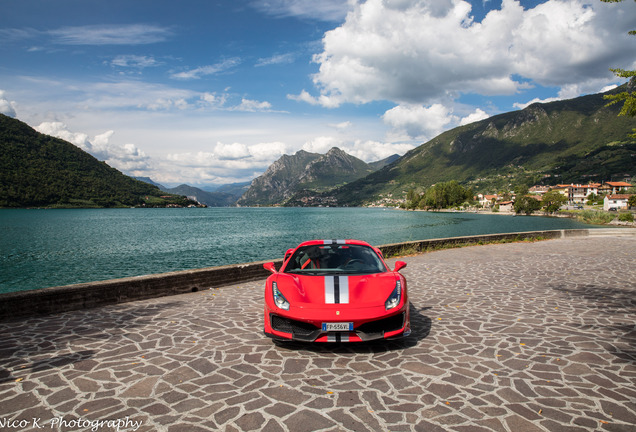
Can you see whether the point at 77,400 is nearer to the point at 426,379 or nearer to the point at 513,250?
the point at 426,379

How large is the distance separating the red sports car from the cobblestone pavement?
1.19 ft

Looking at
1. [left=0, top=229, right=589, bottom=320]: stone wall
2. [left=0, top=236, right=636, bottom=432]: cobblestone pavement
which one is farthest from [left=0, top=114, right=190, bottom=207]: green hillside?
[left=0, top=236, right=636, bottom=432]: cobblestone pavement

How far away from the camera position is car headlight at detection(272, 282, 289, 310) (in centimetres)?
450

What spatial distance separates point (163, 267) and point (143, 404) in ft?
77.7

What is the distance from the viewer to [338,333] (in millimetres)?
4270

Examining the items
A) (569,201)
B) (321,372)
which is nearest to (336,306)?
(321,372)

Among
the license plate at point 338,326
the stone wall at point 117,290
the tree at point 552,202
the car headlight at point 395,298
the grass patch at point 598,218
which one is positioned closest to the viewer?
the license plate at point 338,326

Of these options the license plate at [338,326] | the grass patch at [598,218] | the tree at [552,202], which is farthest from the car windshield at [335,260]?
the tree at [552,202]

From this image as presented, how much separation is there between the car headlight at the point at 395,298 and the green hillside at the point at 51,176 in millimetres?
163554

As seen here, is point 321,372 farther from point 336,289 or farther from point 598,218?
point 598,218

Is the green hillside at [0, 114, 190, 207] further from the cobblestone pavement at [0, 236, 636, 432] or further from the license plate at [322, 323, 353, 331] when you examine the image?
the license plate at [322, 323, 353, 331]

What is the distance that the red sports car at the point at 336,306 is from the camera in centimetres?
427

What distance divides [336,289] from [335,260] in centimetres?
153

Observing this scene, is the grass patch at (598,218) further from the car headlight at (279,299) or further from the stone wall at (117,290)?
the car headlight at (279,299)
